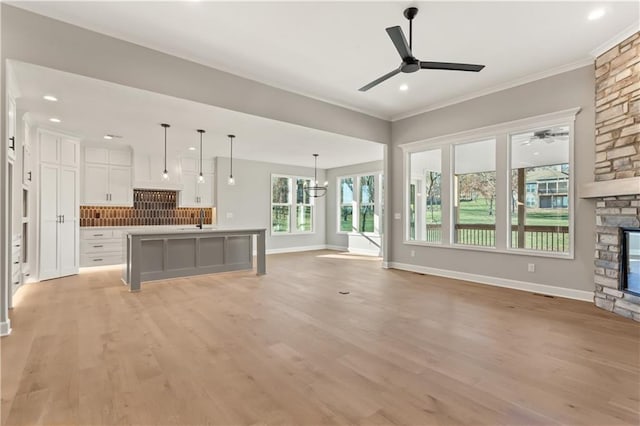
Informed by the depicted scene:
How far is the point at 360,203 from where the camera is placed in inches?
393

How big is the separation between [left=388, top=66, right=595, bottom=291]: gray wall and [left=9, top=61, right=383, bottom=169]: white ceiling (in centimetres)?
157

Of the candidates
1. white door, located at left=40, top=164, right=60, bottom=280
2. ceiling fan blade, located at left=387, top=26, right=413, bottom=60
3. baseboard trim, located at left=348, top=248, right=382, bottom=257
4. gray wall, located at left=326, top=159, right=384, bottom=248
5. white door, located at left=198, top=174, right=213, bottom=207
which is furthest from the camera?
gray wall, located at left=326, top=159, right=384, bottom=248

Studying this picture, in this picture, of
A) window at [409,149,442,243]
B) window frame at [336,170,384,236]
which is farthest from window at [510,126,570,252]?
window frame at [336,170,384,236]

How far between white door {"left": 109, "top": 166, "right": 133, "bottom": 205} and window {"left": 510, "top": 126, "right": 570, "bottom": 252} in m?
8.04

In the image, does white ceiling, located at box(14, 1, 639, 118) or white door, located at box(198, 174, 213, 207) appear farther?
white door, located at box(198, 174, 213, 207)

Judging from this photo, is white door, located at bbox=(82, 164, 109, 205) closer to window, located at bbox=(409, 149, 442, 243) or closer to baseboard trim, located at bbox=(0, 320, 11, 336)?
baseboard trim, located at bbox=(0, 320, 11, 336)

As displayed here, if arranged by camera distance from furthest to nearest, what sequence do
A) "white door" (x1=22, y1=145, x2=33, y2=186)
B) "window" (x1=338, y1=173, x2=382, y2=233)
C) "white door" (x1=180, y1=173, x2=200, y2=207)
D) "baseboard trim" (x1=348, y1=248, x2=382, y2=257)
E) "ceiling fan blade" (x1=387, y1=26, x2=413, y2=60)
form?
"window" (x1=338, y1=173, x2=382, y2=233)
"baseboard trim" (x1=348, y1=248, x2=382, y2=257)
"white door" (x1=180, y1=173, x2=200, y2=207)
"white door" (x1=22, y1=145, x2=33, y2=186)
"ceiling fan blade" (x1=387, y1=26, x2=413, y2=60)

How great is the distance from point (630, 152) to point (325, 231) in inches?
325

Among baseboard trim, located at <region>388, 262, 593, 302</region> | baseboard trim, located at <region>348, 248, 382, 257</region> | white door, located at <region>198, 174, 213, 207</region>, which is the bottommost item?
baseboard trim, located at <region>348, 248, 382, 257</region>

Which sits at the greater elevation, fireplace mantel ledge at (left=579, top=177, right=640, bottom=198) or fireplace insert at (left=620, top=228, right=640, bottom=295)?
fireplace mantel ledge at (left=579, top=177, right=640, bottom=198)

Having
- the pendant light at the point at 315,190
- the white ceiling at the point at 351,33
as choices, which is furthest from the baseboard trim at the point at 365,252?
the white ceiling at the point at 351,33

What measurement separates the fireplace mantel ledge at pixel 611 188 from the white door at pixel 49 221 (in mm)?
8451

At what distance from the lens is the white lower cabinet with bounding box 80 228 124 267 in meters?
6.80

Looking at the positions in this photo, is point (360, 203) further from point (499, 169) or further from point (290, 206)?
point (499, 169)
